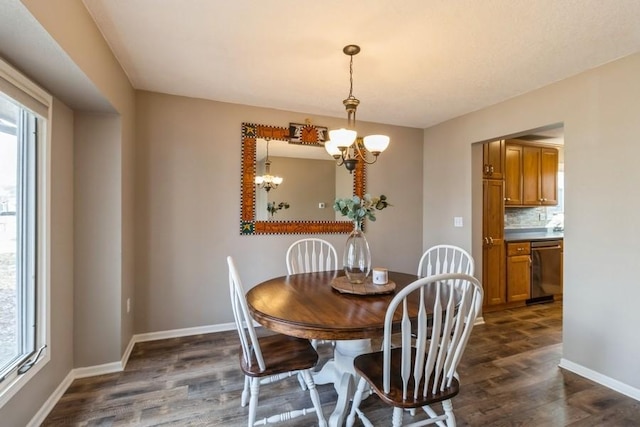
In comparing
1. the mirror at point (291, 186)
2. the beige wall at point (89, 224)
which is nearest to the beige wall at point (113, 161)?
the beige wall at point (89, 224)

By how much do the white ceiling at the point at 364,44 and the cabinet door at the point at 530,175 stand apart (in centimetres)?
158

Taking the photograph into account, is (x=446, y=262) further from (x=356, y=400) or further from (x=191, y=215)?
(x=191, y=215)

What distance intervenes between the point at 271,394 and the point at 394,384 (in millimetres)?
1013

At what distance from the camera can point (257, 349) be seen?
150 centimetres

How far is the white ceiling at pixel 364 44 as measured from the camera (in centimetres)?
168

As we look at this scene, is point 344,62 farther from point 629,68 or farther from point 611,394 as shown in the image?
point 611,394

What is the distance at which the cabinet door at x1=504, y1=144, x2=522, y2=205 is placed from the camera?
12.9 feet

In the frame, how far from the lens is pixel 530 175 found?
4.11 metres

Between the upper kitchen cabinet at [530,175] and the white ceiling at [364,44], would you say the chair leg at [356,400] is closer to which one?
the white ceiling at [364,44]

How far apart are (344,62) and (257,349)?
1.96 meters

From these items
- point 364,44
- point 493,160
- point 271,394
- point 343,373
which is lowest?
point 271,394

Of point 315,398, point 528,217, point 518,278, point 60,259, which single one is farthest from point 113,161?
point 528,217

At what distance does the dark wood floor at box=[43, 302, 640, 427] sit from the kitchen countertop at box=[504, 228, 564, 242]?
152 cm

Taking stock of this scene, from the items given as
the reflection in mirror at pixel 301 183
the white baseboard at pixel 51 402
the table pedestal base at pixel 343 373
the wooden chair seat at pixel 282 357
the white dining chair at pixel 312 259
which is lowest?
the white baseboard at pixel 51 402
